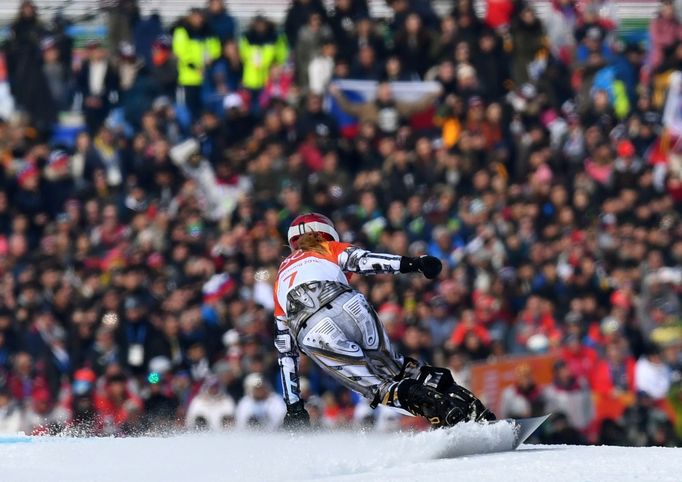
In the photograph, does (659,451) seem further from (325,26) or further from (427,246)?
(325,26)

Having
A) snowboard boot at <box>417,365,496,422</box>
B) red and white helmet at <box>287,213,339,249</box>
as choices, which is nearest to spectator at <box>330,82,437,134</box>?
red and white helmet at <box>287,213,339,249</box>

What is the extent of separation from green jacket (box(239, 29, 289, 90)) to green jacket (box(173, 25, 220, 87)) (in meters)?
0.36

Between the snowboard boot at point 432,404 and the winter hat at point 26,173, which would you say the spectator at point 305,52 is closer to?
the winter hat at point 26,173

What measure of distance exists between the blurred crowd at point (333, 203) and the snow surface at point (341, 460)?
3667 mm

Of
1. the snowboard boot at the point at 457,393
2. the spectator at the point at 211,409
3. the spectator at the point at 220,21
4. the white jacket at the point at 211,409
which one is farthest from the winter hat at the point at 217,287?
the snowboard boot at the point at 457,393

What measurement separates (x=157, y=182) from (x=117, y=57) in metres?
1.92

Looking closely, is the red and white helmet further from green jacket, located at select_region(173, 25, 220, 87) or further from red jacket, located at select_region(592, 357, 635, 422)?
green jacket, located at select_region(173, 25, 220, 87)

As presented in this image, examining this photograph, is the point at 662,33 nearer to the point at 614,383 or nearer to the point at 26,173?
the point at 614,383

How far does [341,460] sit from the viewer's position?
31.8 ft

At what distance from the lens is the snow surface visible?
9047 millimetres

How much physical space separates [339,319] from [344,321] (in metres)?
0.04

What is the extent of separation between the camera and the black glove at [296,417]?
36.8ft

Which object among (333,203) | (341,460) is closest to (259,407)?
(333,203)

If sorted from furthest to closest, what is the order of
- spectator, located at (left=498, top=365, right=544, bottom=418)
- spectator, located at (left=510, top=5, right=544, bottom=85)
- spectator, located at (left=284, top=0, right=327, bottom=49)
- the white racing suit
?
spectator, located at (left=510, top=5, right=544, bottom=85) → spectator, located at (left=284, top=0, right=327, bottom=49) → spectator, located at (left=498, top=365, right=544, bottom=418) → the white racing suit
